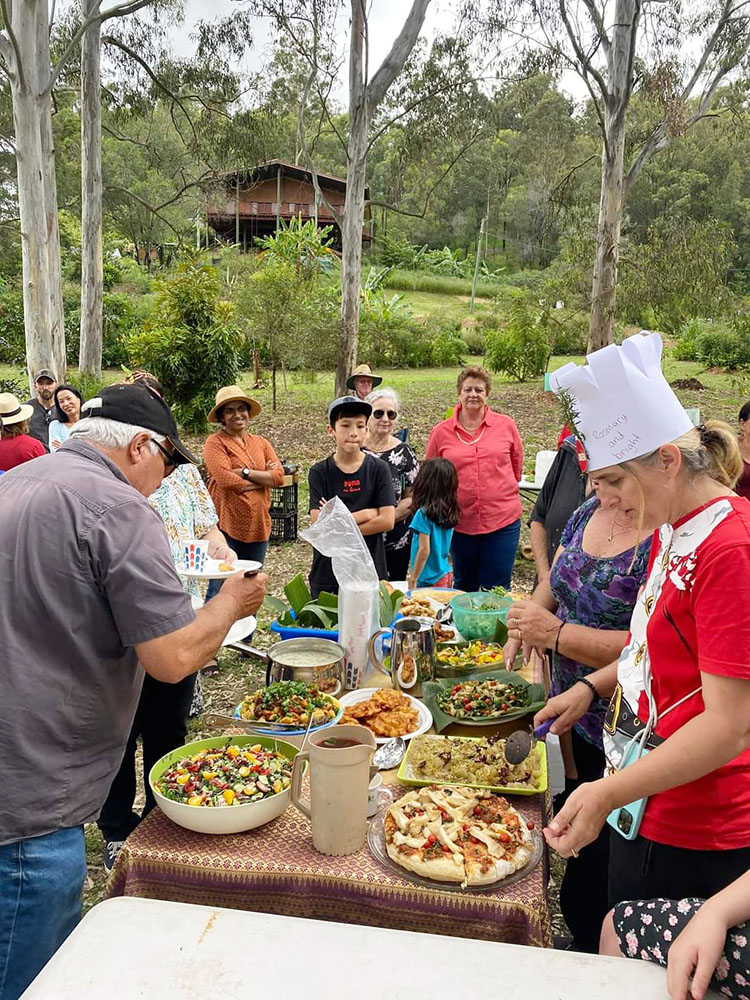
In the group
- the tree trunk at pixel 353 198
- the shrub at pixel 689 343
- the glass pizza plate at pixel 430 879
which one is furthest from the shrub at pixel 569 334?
the glass pizza plate at pixel 430 879

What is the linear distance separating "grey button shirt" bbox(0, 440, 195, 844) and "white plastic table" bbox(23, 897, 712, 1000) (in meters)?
0.43

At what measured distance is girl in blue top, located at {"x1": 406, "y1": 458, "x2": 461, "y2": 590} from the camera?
15.2ft

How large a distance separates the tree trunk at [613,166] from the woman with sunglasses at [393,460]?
8.57 meters

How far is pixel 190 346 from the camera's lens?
1201cm

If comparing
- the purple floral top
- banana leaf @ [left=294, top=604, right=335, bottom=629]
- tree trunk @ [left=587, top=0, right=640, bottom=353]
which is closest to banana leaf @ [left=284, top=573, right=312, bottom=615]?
banana leaf @ [left=294, top=604, right=335, bottom=629]

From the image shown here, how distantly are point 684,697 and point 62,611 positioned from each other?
1.39m

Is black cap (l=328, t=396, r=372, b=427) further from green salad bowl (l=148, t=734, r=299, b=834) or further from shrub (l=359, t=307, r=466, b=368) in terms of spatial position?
shrub (l=359, t=307, r=466, b=368)

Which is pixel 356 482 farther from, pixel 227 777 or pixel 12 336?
pixel 12 336

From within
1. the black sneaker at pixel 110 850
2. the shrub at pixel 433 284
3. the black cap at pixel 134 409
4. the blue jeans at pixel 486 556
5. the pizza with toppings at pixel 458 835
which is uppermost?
the shrub at pixel 433 284

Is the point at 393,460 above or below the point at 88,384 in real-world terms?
below

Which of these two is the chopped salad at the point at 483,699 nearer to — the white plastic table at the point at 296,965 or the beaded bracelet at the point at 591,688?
the beaded bracelet at the point at 591,688

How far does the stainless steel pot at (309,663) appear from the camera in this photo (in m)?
2.38

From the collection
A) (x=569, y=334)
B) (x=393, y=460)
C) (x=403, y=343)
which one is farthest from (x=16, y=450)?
(x=403, y=343)

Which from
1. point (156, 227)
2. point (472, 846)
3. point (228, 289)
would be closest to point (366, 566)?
point (472, 846)
